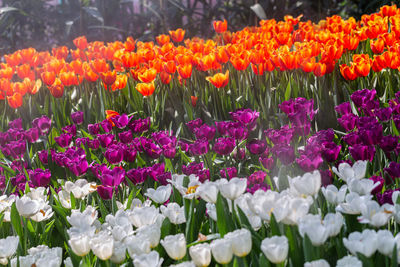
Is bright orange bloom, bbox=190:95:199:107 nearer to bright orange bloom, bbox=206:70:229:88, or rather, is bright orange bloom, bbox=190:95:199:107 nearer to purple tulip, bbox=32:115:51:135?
bright orange bloom, bbox=206:70:229:88

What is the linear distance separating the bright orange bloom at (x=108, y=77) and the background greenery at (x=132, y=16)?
350cm

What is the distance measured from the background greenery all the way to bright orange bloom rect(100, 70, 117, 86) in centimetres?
350

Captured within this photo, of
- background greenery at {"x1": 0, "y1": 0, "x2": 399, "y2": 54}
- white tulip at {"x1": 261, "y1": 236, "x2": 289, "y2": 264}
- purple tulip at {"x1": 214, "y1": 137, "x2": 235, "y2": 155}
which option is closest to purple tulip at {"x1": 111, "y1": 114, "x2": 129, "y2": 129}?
purple tulip at {"x1": 214, "y1": 137, "x2": 235, "y2": 155}

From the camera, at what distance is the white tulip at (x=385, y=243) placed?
3.87 ft

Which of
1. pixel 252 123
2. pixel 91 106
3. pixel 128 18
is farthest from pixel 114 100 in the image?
pixel 128 18

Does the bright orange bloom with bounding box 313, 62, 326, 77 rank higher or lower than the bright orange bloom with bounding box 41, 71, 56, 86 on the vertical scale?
higher

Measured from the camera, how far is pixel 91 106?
3377mm

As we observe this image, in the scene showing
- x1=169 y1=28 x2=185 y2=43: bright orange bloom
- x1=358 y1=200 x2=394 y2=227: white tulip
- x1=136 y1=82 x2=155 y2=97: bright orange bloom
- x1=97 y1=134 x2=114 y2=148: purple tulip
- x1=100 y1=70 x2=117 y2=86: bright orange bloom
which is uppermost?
x1=169 y1=28 x2=185 y2=43: bright orange bloom

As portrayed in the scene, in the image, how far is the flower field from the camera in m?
1.32

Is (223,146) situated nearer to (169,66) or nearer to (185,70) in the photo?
(185,70)

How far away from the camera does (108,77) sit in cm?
326

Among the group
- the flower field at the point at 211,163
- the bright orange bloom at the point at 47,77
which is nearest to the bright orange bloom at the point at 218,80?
the flower field at the point at 211,163

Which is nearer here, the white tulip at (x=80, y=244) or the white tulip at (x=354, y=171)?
the white tulip at (x=80, y=244)

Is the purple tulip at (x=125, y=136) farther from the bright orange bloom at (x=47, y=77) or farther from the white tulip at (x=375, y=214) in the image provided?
the white tulip at (x=375, y=214)
